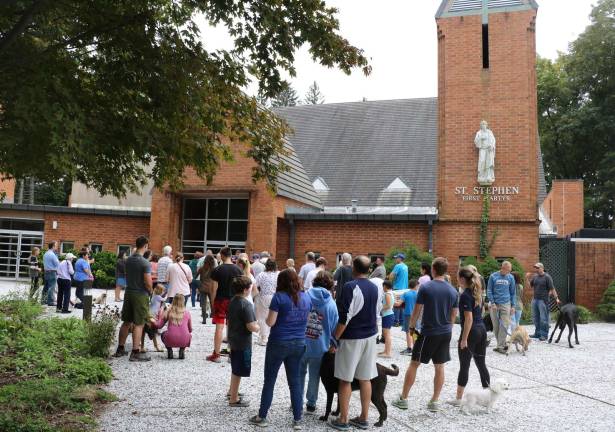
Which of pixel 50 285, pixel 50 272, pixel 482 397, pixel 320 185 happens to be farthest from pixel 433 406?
pixel 320 185

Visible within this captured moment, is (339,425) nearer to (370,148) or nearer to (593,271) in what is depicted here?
(593,271)

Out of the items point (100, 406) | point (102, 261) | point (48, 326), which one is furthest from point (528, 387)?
point (102, 261)

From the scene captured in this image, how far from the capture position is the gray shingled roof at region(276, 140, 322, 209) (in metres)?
19.3

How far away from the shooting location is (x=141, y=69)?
19.6 ft

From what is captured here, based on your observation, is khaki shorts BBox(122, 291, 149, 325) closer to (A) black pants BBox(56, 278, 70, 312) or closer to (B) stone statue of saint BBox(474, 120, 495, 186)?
(A) black pants BBox(56, 278, 70, 312)

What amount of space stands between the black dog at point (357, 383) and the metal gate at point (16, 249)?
69.8ft

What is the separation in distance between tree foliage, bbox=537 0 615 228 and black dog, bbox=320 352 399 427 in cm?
3729

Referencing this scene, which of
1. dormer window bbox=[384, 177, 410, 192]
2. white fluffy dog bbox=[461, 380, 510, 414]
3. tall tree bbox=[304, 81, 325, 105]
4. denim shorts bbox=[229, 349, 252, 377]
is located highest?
tall tree bbox=[304, 81, 325, 105]

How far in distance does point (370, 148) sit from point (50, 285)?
1569 centimetres

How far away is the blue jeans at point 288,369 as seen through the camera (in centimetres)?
550

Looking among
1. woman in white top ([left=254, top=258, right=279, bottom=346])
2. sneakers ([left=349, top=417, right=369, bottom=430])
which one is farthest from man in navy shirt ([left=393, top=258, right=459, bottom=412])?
woman in white top ([left=254, top=258, right=279, bottom=346])

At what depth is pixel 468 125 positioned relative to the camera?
17328mm

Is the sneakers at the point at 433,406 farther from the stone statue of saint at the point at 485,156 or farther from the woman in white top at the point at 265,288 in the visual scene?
the stone statue of saint at the point at 485,156

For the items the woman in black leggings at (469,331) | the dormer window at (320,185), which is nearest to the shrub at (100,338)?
the woman in black leggings at (469,331)
